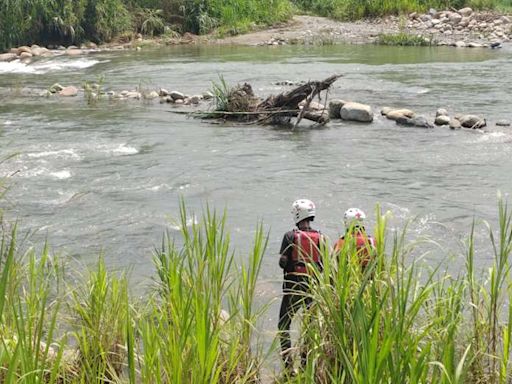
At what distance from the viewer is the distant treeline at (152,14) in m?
29.5

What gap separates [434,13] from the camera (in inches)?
1484

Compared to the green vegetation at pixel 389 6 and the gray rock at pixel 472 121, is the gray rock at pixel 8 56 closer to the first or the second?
the gray rock at pixel 472 121

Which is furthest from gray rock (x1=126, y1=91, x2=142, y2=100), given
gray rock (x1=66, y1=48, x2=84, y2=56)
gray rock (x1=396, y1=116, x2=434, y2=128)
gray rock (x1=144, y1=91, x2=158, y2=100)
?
gray rock (x1=66, y1=48, x2=84, y2=56)

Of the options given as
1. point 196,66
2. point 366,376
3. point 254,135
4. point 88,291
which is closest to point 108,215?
point 88,291

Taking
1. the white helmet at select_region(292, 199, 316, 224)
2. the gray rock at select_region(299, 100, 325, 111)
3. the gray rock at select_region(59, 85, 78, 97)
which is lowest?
the gray rock at select_region(299, 100, 325, 111)

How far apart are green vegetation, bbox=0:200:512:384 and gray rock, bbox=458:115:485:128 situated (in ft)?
33.5

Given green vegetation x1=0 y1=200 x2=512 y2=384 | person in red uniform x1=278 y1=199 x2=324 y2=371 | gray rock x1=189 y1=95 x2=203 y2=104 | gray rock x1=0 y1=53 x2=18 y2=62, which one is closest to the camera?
green vegetation x1=0 y1=200 x2=512 y2=384

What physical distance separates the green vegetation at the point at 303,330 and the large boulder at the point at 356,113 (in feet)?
35.1

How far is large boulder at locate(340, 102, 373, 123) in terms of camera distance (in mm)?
14852

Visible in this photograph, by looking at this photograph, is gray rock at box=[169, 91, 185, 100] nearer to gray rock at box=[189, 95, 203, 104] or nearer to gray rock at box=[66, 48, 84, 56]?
gray rock at box=[189, 95, 203, 104]

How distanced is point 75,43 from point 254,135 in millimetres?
20226

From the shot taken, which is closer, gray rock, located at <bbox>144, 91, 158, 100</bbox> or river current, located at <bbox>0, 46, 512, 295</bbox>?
river current, located at <bbox>0, 46, 512, 295</bbox>

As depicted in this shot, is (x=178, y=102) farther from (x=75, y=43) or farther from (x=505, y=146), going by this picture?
(x=75, y=43)

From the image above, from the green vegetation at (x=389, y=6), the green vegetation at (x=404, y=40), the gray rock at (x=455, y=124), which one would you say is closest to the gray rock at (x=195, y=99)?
A: the gray rock at (x=455, y=124)
